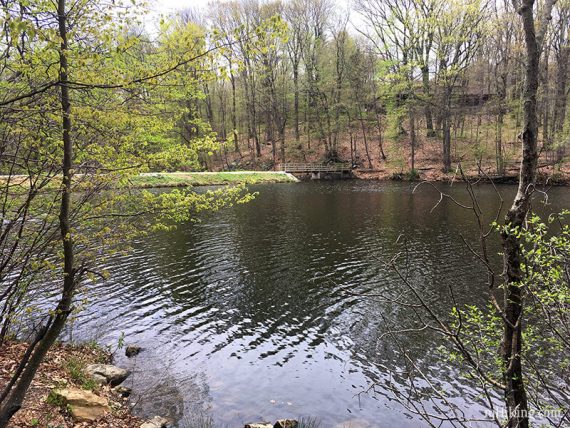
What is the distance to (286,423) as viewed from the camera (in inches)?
231

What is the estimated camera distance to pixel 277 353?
827cm

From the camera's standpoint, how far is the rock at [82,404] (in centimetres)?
549

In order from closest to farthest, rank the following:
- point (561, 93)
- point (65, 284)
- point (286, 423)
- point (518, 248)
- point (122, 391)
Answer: point (518, 248), point (65, 284), point (286, 423), point (122, 391), point (561, 93)

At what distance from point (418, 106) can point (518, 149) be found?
9.83 metres

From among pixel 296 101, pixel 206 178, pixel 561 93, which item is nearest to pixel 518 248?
pixel 206 178

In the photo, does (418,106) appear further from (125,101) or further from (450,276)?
(125,101)

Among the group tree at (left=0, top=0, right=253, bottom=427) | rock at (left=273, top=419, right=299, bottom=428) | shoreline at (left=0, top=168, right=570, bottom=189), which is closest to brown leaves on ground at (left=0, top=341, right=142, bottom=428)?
tree at (left=0, top=0, right=253, bottom=427)

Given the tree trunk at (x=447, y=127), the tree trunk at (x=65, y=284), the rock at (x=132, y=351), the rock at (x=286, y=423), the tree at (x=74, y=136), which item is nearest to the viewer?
the tree at (x=74, y=136)

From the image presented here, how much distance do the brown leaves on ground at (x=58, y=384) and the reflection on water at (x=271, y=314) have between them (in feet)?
1.63

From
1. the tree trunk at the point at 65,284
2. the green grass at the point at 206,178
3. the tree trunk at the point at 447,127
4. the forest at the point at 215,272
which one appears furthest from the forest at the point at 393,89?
the tree trunk at the point at 65,284

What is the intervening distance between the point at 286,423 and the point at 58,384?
11.5 ft

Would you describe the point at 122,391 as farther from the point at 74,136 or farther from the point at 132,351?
the point at 74,136

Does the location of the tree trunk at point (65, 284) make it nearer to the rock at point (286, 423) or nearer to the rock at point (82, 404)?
the rock at point (82, 404)

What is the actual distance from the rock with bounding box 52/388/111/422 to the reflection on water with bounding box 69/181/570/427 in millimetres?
745
